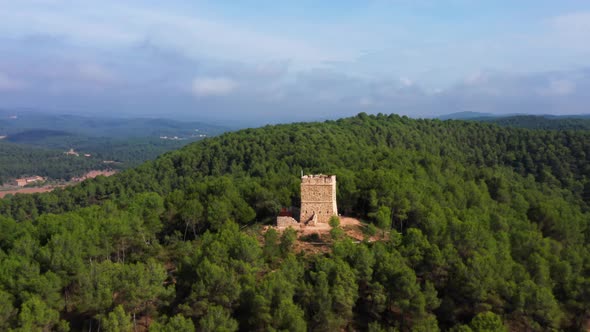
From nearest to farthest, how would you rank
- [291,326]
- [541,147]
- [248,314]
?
[291,326] → [248,314] → [541,147]

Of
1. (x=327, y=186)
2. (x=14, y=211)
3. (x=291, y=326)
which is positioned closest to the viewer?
(x=291, y=326)

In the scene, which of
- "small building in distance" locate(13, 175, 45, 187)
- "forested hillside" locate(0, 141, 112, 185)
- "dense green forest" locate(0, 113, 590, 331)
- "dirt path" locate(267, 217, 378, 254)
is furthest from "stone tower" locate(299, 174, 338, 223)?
"forested hillside" locate(0, 141, 112, 185)

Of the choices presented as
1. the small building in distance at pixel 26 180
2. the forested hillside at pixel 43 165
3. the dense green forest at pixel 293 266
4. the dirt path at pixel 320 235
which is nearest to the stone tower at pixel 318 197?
the dirt path at pixel 320 235

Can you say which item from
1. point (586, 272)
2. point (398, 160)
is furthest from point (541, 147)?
point (586, 272)

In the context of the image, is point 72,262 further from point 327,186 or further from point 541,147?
point 541,147

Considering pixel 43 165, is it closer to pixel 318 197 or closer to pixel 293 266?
pixel 318 197

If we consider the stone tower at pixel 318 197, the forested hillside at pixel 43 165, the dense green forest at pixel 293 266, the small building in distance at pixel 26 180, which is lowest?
the small building in distance at pixel 26 180

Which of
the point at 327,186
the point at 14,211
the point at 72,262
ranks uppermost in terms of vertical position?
the point at 327,186

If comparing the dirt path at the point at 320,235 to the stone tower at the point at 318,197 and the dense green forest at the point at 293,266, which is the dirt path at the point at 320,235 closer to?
the dense green forest at the point at 293,266

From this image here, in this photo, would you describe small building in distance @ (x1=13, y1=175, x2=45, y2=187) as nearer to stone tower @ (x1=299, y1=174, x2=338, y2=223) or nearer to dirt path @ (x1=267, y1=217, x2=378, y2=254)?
stone tower @ (x1=299, y1=174, x2=338, y2=223)
